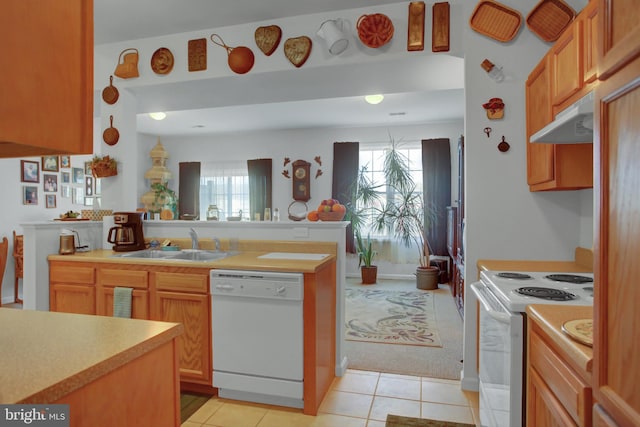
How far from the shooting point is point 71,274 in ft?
9.12

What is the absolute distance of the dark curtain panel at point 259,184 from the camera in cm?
674

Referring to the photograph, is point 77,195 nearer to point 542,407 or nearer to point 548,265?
point 548,265

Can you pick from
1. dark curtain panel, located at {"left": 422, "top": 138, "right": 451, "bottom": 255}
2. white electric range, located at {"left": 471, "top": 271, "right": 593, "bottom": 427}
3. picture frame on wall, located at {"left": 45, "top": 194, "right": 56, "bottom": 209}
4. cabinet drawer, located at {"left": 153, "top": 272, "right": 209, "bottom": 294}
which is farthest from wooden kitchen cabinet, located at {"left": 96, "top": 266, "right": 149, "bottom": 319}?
dark curtain panel, located at {"left": 422, "top": 138, "right": 451, "bottom": 255}

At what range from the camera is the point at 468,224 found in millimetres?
2598

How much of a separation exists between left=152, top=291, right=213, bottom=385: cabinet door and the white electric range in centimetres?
163

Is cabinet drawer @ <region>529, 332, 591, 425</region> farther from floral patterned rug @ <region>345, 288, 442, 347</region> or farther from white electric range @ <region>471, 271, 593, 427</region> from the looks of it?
floral patterned rug @ <region>345, 288, 442, 347</region>

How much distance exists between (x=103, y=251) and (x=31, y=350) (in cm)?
248

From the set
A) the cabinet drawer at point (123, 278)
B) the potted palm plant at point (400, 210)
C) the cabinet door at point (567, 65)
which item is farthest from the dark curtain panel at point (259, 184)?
the cabinet door at point (567, 65)

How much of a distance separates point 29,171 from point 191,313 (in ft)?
13.7

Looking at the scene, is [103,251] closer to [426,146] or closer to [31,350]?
[31,350]

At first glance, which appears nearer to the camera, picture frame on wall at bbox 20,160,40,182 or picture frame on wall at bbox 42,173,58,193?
picture frame on wall at bbox 20,160,40,182

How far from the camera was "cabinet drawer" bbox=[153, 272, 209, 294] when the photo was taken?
2445 mm

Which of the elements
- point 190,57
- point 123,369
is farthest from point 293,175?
point 123,369

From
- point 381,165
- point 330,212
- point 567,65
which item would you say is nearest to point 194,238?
point 330,212
